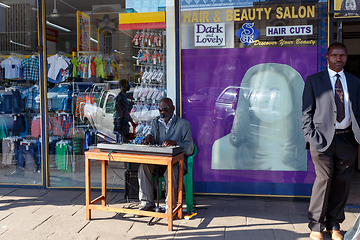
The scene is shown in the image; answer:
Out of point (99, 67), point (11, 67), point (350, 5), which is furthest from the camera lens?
point (11, 67)

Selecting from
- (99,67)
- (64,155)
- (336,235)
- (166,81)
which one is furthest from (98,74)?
(336,235)

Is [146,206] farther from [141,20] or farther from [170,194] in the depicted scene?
[141,20]

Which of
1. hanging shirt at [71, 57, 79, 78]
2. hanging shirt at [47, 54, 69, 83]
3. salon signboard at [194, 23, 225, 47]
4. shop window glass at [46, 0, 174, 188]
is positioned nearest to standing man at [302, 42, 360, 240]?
salon signboard at [194, 23, 225, 47]

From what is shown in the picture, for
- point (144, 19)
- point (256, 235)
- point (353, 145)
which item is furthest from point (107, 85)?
point (353, 145)

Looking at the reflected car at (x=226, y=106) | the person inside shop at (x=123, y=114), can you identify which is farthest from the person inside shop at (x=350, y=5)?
the person inside shop at (x=123, y=114)

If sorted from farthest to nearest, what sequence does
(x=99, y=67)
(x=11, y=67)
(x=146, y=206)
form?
(x=11, y=67) → (x=99, y=67) → (x=146, y=206)

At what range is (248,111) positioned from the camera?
4.40 metres

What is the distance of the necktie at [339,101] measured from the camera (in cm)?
311

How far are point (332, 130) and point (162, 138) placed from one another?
1824 mm

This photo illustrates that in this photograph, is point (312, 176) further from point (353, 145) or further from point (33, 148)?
point (33, 148)

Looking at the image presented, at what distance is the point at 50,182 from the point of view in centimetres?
494

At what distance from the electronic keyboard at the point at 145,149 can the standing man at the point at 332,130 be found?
1312mm

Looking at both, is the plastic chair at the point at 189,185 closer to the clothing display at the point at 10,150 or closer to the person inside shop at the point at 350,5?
the person inside shop at the point at 350,5

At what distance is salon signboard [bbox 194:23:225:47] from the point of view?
14.4 ft
